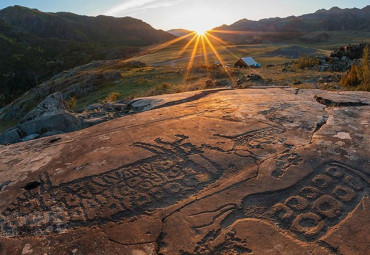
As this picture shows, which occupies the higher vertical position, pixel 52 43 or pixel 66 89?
pixel 52 43

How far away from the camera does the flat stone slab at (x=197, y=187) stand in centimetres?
187

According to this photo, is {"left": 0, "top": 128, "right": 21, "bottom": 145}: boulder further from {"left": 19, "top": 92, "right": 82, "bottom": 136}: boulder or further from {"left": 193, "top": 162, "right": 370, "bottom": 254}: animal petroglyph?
{"left": 193, "top": 162, "right": 370, "bottom": 254}: animal petroglyph

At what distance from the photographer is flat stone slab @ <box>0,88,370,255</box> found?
1.87 metres

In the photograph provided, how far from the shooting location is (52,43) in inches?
1959

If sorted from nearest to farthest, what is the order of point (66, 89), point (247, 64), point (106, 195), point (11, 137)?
point (106, 195)
point (11, 137)
point (66, 89)
point (247, 64)

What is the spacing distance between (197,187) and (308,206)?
85cm

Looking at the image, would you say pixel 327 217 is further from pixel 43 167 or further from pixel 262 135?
pixel 43 167

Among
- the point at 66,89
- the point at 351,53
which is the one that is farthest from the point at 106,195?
the point at 351,53

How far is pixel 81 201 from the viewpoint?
2322mm

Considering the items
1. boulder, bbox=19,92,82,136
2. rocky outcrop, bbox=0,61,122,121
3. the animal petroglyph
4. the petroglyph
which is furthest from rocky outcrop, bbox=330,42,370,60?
the petroglyph

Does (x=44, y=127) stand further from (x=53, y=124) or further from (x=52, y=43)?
(x=52, y=43)

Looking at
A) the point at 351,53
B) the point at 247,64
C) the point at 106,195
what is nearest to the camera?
the point at 106,195

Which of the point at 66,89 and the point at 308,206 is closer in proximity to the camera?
the point at 308,206

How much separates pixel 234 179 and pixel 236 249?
725 mm
